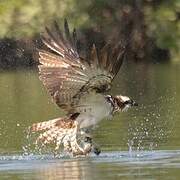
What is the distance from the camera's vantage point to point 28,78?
97.5 ft

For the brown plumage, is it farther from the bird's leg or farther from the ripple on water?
the ripple on water

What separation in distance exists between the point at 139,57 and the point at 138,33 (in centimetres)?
92

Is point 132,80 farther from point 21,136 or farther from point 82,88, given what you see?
point 82,88

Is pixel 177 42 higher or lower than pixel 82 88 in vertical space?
higher

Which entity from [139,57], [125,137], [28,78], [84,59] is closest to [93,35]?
[139,57]

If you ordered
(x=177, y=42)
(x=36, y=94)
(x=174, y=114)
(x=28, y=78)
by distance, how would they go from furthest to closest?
(x=177, y=42) < (x=28, y=78) < (x=36, y=94) < (x=174, y=114)

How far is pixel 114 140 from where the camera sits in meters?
14.2

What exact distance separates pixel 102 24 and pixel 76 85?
26361 millimetres

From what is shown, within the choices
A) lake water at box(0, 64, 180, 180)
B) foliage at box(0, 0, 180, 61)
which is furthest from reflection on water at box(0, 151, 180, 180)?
foliage at box(0, 0, 180, 61)

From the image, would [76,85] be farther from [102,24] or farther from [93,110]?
[102,24]

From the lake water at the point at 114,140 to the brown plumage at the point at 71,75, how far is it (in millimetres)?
335

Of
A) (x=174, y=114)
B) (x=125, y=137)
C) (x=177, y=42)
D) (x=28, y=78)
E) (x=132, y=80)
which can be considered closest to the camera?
(x=125, y=137)

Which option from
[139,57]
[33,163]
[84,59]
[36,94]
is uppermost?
[139,57]

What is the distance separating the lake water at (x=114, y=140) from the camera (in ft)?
37.0
